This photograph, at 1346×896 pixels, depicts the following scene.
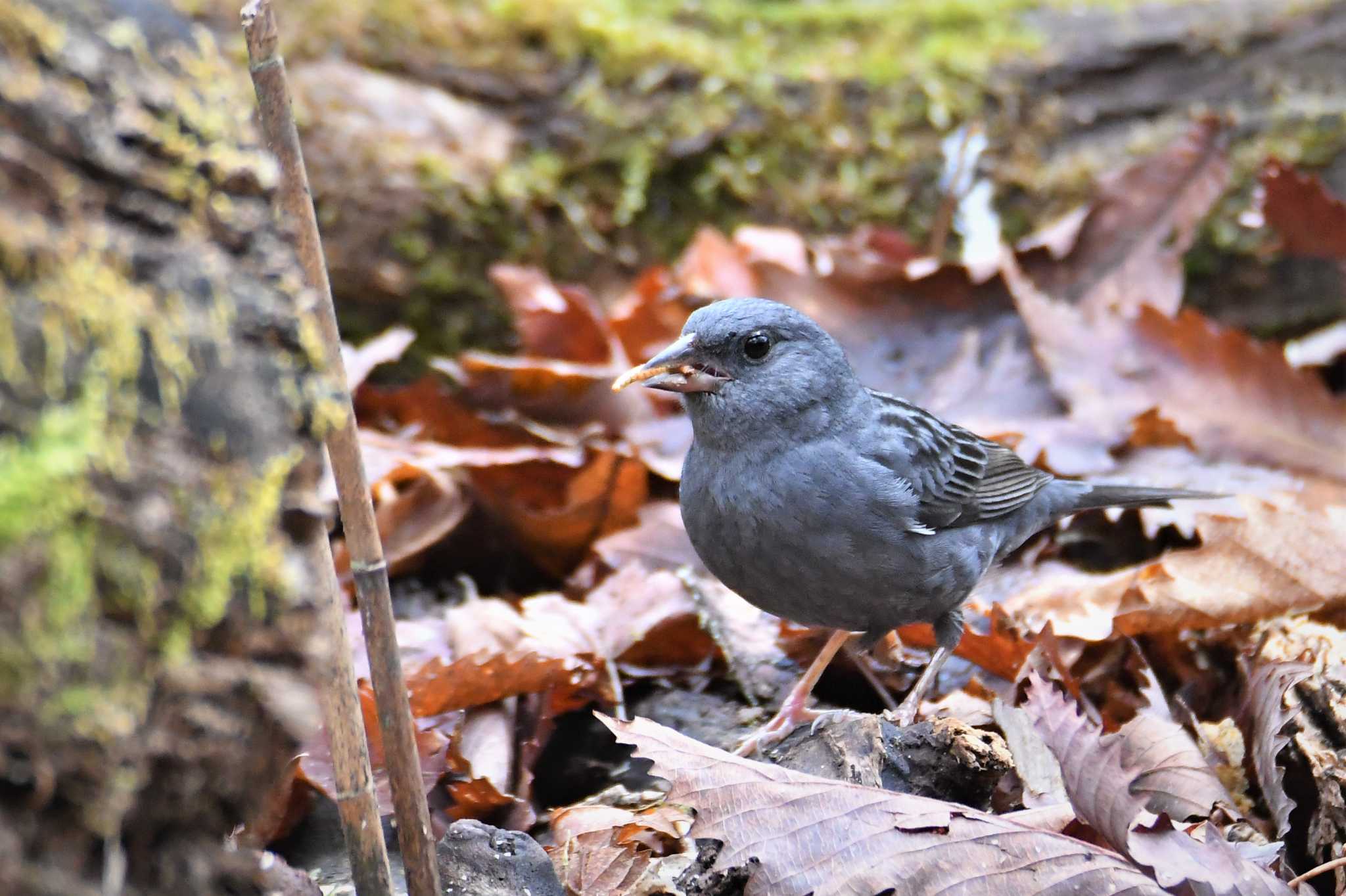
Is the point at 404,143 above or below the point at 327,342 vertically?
above

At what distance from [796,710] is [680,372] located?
943 millimetres

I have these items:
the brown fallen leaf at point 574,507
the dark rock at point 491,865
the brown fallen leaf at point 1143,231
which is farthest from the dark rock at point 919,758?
the brown fallen leaf at point 1143,231

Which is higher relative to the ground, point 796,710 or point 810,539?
point 810,539

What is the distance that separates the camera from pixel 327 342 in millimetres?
1725

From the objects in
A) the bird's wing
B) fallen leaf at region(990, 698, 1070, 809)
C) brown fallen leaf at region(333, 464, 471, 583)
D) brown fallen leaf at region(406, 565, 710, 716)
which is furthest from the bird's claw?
brown fallen leaf at region(333, 464, 471, 583)

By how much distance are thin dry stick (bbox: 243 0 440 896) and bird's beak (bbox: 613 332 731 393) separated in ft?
5.05

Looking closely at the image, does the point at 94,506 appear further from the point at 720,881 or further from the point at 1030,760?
the point at 1030,760

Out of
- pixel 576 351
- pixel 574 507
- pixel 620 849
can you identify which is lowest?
pixel 620 849

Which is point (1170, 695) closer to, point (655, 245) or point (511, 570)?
point (511, 570)

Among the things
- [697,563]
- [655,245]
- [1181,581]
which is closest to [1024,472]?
[1181,581]

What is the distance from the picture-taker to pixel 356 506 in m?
1.81

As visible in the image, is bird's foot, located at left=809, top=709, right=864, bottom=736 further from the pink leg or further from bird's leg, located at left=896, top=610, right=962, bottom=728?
bird's leg, located at left=896, top=610, right=962, bottom=728

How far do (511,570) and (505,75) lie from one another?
2.62 metres

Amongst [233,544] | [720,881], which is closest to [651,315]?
[720,881]
